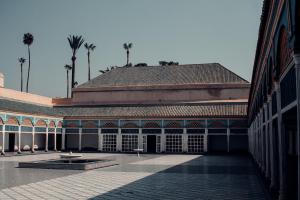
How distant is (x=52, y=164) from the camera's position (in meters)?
20.5

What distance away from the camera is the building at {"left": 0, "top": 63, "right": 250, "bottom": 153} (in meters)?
36.8

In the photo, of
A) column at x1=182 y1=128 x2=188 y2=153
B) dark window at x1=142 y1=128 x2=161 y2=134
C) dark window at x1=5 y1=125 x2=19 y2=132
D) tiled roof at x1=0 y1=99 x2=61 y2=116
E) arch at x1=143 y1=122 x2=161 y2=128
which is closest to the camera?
dark window at x1=5 y1=125 x2=19 y2=132

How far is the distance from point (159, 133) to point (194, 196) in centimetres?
2712

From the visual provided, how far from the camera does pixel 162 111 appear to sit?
39812 millimetres

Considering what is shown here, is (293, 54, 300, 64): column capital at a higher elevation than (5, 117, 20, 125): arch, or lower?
higher

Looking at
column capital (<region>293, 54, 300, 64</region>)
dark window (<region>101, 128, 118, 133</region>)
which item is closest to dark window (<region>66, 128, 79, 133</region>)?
dark window (<region>101, 128, 118, 133</region>)

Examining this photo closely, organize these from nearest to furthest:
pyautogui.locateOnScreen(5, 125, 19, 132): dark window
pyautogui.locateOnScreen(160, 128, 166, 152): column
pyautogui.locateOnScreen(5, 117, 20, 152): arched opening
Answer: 1. pyautogui.locateOnScreen(5, 125, 19, 132): dark window
2. pyautogui.locateOnScreen(5, 117, 20, 152): arched opening
3. pyautogui.locateOnScreen(160, 128, 166, 152): column

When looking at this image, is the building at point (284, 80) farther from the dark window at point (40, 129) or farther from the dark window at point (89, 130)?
the dark window at point (89, 130)

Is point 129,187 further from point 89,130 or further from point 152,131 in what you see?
point 89,130

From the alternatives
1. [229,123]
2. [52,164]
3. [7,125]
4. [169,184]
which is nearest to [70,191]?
[169,184]

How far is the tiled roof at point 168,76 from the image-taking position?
146 ft

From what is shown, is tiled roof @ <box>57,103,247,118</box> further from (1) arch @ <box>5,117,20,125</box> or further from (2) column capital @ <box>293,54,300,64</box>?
(2) column capital @ <box>293,54,300,64</box>

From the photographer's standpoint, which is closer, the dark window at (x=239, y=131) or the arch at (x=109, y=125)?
the dark window at (x=239, y=131)

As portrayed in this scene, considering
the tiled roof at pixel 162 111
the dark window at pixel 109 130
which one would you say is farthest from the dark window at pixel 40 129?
the dark window at pixel 109 130
